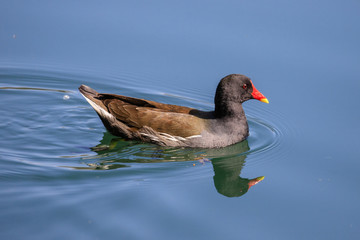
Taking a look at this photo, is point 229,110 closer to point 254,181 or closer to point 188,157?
point 188,157

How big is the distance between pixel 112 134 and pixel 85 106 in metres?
1.10

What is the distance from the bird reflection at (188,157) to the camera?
682 centimetres

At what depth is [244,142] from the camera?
26.7ft

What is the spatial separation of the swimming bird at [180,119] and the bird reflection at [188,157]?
112mm

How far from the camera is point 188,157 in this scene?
7508 millimetres

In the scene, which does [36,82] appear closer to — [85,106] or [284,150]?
[85,106]

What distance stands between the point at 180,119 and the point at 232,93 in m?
0.93

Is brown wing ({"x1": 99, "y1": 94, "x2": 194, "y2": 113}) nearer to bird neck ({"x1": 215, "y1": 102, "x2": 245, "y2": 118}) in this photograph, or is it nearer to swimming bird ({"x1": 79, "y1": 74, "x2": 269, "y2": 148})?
swimming bird ({"x1": 79, "y1": 74, "x2": 269, "y2": 148})

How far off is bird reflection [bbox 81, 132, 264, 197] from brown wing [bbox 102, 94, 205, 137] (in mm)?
301

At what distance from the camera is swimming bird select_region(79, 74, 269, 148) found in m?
7.73

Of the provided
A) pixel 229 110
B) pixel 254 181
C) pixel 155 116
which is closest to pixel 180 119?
pixel 155 116

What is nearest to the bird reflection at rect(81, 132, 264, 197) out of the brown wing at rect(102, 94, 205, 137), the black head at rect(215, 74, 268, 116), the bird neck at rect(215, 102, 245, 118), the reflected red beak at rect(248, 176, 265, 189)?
the reflected red beak at rect(248, 176, 265, 189)

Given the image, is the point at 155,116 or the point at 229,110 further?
the point at 229,110

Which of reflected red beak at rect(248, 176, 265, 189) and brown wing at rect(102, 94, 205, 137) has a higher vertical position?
brown wing at rect(102, 94, 205, 137)
